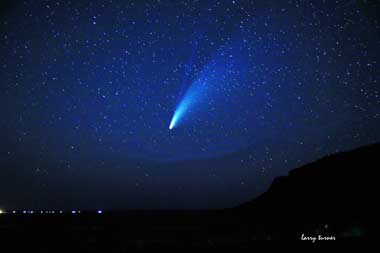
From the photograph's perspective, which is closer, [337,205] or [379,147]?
[337,205]

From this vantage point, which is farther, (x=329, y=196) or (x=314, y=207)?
(x=314, y=207)

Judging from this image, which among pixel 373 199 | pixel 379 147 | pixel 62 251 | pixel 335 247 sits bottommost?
Answer: pixel 335 247

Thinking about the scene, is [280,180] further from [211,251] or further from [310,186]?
[211,251]

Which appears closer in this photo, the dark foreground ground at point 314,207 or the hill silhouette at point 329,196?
the dark foreground ground at point 314,207

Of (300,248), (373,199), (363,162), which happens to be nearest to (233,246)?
(300,248)

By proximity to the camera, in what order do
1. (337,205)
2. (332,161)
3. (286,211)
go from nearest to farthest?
1. (337,205)
2. (286,211)
3. (332,161)

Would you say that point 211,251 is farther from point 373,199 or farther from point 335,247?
point 373,199

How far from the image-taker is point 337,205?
3706 cm

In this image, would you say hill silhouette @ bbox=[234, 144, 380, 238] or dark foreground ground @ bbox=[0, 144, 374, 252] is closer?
dark foreground ground @ bbox=[0, 144, 374, 252]

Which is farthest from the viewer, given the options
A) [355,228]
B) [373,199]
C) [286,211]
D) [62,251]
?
[286,211]

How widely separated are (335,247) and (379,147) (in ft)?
171

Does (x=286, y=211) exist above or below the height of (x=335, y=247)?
above

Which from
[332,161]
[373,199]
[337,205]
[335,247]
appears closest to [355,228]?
[373,199]

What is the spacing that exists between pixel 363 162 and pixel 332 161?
11485mm
